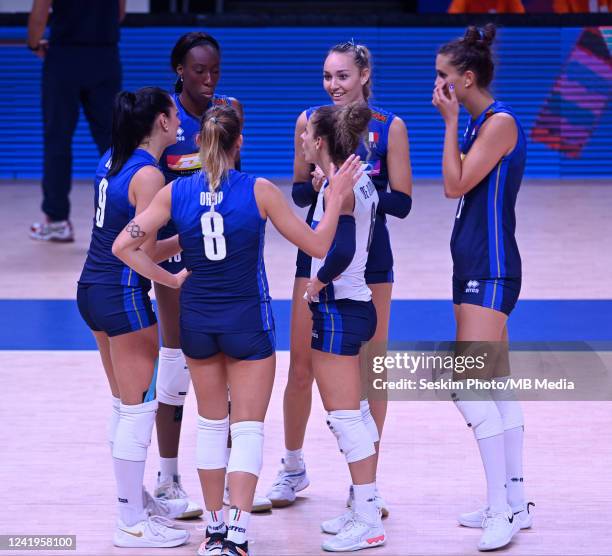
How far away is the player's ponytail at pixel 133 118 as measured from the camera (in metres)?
3.55

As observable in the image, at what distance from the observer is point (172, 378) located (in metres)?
4.00

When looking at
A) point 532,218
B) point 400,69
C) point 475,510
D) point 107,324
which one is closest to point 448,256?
point 532,218

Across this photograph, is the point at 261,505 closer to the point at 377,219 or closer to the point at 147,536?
the point at 147,536

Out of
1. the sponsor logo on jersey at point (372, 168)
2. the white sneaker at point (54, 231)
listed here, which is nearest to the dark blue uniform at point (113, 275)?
the sponsor logo on jersey at point (372, 168)

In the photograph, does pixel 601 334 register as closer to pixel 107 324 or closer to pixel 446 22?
pixel 107 324

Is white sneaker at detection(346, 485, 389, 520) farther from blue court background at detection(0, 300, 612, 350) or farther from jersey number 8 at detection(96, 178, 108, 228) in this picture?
blue court background at detection(0, 300, 612, 350)

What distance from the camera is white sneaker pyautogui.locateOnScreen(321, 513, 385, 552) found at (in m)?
3.54

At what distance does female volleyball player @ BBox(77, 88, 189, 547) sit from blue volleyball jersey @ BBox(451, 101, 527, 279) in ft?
3.38

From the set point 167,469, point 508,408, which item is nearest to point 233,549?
point 167,469

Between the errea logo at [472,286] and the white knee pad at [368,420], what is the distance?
0.52m

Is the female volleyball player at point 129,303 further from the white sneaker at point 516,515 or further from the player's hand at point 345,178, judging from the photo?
the white sneaker at point 516,515

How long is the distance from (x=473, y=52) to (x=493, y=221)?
1.84ft

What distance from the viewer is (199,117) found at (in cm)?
412

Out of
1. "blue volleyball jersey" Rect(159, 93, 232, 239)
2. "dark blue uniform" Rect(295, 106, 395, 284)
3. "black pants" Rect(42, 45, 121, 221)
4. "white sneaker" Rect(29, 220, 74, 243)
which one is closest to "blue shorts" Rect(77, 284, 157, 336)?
"blue volleyball jersey" Rect(159, 93, 232, 239)
